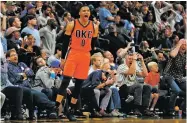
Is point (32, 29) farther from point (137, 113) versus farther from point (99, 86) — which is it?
point (137, 113)

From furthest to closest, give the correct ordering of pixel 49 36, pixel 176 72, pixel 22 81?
pixel 49 36 → pixel 176 72 → pixel 22 81

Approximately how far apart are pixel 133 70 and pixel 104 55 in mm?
1133

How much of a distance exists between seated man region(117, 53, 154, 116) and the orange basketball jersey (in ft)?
9.34

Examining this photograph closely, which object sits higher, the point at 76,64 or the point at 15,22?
the point at 15,22

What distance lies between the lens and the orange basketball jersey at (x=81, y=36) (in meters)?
11.6

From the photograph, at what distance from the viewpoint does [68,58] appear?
11.6m

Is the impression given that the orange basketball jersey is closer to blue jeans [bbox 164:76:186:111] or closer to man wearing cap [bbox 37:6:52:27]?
blue jeans [bbox 164:76:186:111]

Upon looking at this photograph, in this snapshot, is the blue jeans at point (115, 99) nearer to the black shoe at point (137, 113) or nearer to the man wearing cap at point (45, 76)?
the black shoe at point (137, 113)

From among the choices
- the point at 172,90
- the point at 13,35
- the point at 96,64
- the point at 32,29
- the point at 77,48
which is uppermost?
the point at 32,29

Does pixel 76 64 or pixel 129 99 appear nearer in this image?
pixel 76 64

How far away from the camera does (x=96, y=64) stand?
552 inches

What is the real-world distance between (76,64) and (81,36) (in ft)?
1.85

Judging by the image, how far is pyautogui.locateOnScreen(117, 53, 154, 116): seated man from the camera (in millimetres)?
14172

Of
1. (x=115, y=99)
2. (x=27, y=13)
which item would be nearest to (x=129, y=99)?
(x=115, y=99)
